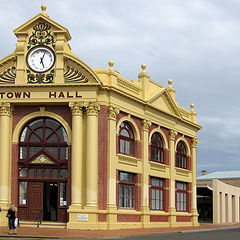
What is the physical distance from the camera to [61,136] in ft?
114

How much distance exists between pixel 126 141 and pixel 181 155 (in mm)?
9621

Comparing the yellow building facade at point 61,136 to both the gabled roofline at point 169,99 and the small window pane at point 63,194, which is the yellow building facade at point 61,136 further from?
the gabled roofline at point 169,99

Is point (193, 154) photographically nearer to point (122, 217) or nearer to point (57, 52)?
point (122, 217)

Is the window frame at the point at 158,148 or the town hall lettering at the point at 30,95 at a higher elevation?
the town hall lettering at the point at 30,95

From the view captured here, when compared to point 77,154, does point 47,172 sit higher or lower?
lower

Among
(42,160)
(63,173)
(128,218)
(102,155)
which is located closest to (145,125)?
(102,155)

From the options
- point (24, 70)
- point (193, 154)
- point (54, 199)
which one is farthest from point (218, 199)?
Answer: point (24, 70)

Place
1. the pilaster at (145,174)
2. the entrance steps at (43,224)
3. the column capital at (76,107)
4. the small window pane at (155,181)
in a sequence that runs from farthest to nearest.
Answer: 1. the small window pane at (155,181)
2. the pilaster at (145,174)
3. the column capital at (76,107)
4. the entrance steps at (43,224)

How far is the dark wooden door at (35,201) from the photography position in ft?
112

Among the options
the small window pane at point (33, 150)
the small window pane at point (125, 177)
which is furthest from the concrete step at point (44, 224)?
the small window pane at point (125, 177)

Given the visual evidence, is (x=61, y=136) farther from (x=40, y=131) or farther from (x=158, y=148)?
(x=158, y=148)

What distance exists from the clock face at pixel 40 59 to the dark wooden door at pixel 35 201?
7291 mm

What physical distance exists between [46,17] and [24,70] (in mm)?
3679

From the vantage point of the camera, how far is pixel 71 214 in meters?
32.7
